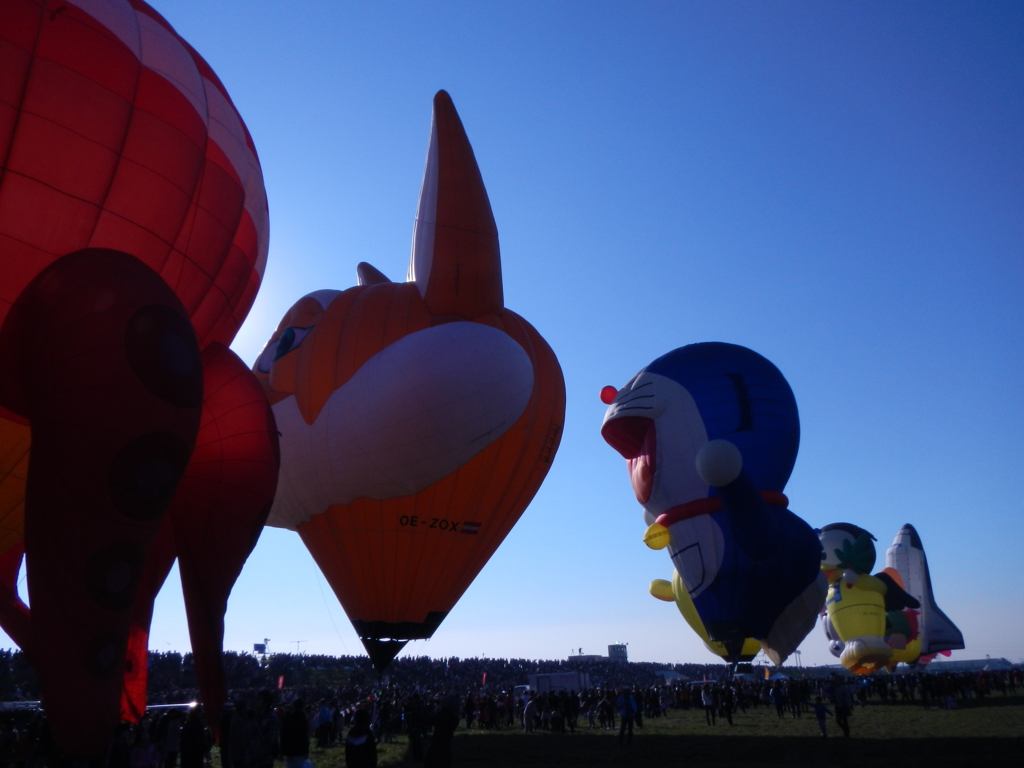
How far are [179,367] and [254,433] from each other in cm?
173

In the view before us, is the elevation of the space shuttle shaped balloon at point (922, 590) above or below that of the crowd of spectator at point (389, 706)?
above

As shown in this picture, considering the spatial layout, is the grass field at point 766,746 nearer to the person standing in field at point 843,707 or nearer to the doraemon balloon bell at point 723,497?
the person standing in field at point 843,707

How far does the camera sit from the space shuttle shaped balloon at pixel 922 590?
114 ft

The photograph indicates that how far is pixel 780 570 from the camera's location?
730 inches

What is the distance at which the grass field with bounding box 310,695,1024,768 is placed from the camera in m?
9.83

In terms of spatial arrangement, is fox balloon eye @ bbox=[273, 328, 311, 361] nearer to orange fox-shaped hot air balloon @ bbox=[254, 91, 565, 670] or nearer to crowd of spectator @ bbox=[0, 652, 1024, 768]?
orange fox-shaped hot air balloon @ bbox=[254, 91, 565, 670]

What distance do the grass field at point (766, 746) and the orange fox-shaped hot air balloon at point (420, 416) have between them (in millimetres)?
2652

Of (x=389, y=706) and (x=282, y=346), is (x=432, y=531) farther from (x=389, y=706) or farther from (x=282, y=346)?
(x=389, y=706)

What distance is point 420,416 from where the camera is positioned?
11.1 metres

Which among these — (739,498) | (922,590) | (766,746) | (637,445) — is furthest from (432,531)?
(922,590)

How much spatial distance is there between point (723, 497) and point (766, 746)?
20.5 feet

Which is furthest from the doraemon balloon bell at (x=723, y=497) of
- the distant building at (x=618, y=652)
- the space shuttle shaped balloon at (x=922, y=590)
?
the distant building at (x=618, y=652)

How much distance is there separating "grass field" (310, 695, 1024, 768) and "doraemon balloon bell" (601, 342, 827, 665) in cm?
266

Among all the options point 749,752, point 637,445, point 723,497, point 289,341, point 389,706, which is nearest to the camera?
point 749,752
